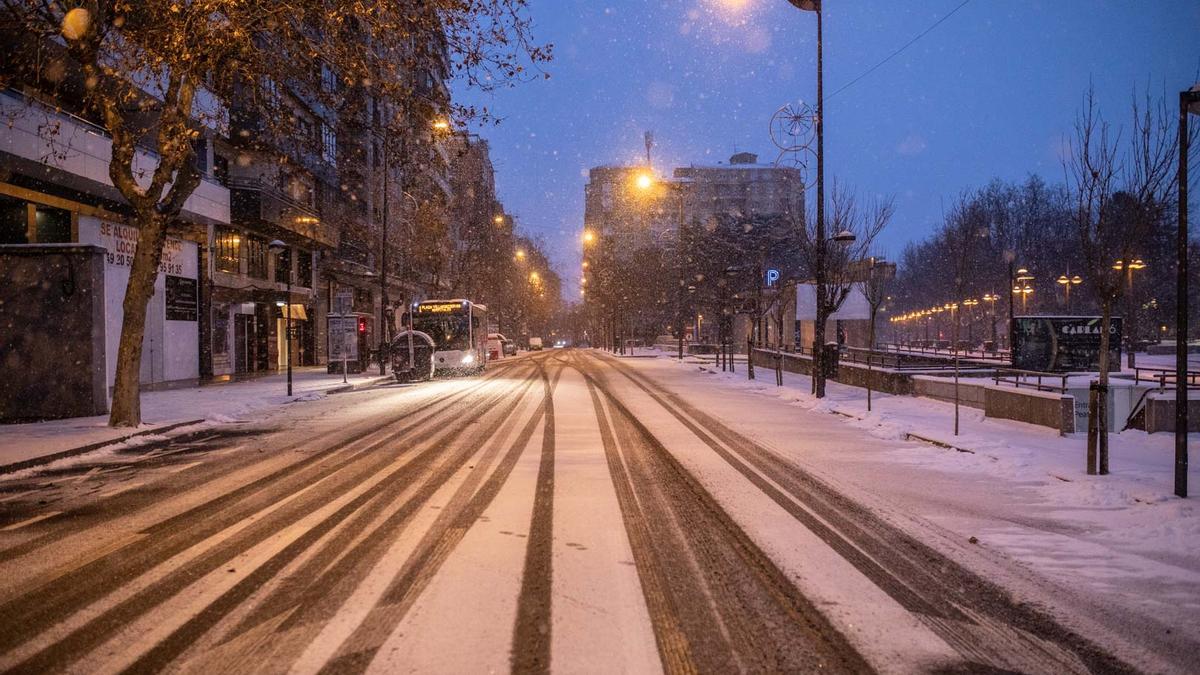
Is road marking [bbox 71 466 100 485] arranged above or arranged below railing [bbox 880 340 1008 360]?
below

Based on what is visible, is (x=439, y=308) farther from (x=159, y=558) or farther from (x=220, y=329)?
(x=159, y=558)

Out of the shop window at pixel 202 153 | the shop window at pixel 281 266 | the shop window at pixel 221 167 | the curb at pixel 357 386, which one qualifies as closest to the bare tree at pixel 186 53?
the curb at pixel 357 386

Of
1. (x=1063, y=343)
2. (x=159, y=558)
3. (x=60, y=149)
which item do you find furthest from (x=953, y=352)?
(x=159, y=558)

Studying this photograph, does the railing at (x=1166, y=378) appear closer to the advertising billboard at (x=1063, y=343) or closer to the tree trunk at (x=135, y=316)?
the advertising billboard at (x=1063, y=343)

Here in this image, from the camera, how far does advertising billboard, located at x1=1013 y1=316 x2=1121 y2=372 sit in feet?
73.0

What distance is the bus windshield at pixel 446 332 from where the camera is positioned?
1266 inches

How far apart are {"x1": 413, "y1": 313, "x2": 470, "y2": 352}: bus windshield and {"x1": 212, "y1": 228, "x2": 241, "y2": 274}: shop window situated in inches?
309

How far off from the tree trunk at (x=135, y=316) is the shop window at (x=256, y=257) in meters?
19.5

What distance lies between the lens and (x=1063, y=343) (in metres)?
22.5

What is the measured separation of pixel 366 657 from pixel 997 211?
211 ft

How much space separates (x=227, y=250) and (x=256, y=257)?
11.5ft

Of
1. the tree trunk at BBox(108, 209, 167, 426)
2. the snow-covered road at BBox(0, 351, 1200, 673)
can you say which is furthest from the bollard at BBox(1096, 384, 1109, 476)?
the tree trunk at BBox(108, 209, 167, 426)

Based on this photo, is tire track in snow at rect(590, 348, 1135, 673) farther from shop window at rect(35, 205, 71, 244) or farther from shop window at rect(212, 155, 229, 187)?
shop window at rect(212, 155, 229, 187)

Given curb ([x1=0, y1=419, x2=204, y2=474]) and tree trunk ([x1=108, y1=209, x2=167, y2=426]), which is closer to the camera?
curb ([x1=0, y1=419, x2=204, y2=474])
